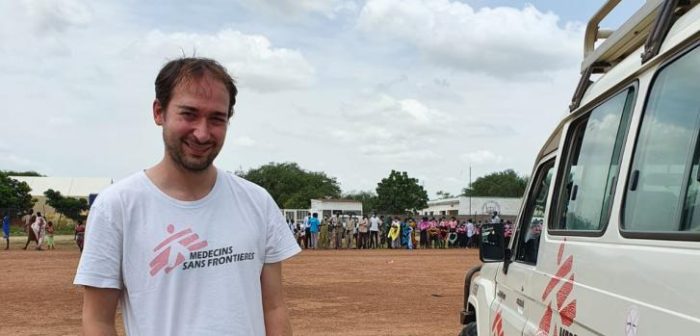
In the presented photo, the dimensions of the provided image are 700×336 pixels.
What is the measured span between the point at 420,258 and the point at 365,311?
12.7 m

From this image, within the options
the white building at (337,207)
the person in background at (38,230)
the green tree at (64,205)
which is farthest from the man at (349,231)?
the green tree at (64,205)

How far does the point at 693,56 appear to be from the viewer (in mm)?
2133

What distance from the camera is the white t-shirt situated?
2055 millimetres

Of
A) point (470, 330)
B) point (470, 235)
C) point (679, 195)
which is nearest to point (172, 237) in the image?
point (679, 195)

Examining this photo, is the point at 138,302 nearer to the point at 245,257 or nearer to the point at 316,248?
the point at 245,257

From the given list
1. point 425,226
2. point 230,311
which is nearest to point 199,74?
point 230,311

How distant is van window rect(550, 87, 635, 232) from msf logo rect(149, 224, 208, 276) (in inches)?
63.2

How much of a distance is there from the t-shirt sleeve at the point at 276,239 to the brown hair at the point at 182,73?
19.4 inches

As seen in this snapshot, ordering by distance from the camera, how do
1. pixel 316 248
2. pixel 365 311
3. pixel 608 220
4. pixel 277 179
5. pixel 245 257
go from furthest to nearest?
pixel 277 179, pixel 316 248, pixel 365 311, pixel 608 220, pixel 245 257

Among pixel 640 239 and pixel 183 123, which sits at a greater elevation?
pixel 183 123

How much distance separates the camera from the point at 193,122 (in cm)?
216

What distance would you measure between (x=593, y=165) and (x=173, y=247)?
192 cm

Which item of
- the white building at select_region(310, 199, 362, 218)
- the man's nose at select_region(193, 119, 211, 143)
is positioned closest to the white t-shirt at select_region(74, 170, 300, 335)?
the man's nose at select_region(193, 119, 211, 143)

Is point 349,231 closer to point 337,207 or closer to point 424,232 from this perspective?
point 424,232
